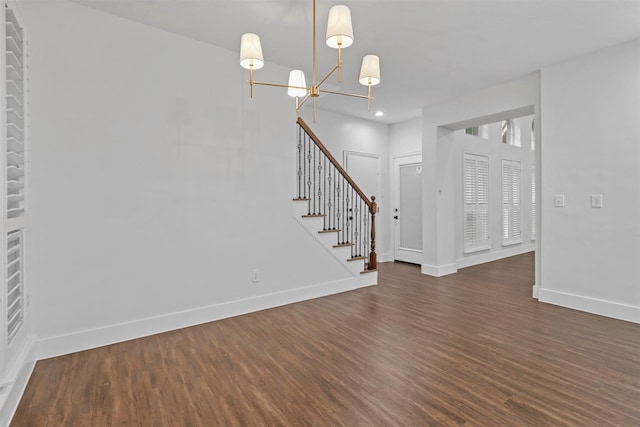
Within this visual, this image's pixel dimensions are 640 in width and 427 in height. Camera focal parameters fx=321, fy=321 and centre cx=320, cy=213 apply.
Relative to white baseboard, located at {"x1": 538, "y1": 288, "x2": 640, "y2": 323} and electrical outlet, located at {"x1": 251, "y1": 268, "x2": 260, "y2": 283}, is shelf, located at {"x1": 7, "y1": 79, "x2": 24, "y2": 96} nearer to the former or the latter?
electrical outlet, located at {"x1": 251, "y1": 268, "x2": 260, "y2": 283}

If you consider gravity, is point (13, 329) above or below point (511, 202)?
below

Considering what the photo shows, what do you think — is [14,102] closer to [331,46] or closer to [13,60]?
[13,60]

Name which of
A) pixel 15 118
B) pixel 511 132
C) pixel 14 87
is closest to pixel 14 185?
pixel 15 118

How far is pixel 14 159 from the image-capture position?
83.9 inches

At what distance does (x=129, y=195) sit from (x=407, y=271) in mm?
4438

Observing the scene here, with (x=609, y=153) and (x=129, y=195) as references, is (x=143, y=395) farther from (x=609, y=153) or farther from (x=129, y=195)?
(x=609, y=153)

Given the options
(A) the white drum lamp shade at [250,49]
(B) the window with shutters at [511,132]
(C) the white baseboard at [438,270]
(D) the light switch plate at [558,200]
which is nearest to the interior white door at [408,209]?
(C) the white baseboard at [438,270]

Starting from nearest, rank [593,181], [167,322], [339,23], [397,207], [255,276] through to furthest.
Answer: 1. [339,23]
2. [167,322]
3. [593,181]
4. [255,276]
5. [397,207]

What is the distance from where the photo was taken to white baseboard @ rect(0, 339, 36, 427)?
172 cm

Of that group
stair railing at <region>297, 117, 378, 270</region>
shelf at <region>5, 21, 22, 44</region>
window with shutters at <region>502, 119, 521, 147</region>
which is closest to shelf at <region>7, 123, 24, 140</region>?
shelf at <region>5, 21, 22, 44</region>

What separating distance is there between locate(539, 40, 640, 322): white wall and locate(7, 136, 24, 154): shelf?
4.97 m

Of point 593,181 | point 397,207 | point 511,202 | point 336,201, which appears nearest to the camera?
point 593,181

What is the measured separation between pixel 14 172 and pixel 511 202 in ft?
25.4

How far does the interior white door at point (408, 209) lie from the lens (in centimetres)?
623
